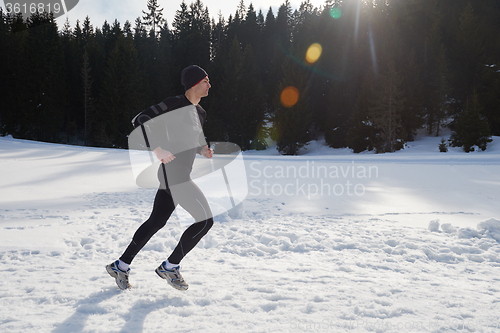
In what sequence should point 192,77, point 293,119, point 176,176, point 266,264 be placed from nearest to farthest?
point 176,176, point 192,77, point 266,264, point 293,119

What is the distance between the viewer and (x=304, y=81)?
32.8 meters

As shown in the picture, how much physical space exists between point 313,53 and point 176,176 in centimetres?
3787

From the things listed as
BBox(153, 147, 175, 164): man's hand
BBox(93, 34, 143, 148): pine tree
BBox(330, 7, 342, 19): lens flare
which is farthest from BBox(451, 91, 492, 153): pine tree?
BBox(93, 34, 143, 148): pine tree

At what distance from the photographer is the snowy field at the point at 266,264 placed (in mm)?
2285

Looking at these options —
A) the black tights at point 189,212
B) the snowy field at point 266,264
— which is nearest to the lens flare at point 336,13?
the snowy field at point 266,264

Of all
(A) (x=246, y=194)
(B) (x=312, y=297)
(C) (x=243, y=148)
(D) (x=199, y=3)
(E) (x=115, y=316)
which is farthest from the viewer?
(D) (x=199, y=3)

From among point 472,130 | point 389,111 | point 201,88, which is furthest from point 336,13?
point 201,88

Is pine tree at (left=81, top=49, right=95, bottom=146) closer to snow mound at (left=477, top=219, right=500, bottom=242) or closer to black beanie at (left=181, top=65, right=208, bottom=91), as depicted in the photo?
black beanie at (left=181, top=65, right=208, bottom=91)

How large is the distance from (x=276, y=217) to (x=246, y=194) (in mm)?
1822

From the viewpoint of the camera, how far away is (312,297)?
8.64ft

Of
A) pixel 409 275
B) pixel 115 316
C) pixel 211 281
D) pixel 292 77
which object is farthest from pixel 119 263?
pixel 292 77

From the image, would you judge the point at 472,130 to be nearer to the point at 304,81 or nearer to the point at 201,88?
the point at 304,81

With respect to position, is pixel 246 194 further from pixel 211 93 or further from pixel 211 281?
pixel 211 93

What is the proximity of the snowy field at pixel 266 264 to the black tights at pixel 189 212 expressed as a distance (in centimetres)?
37
